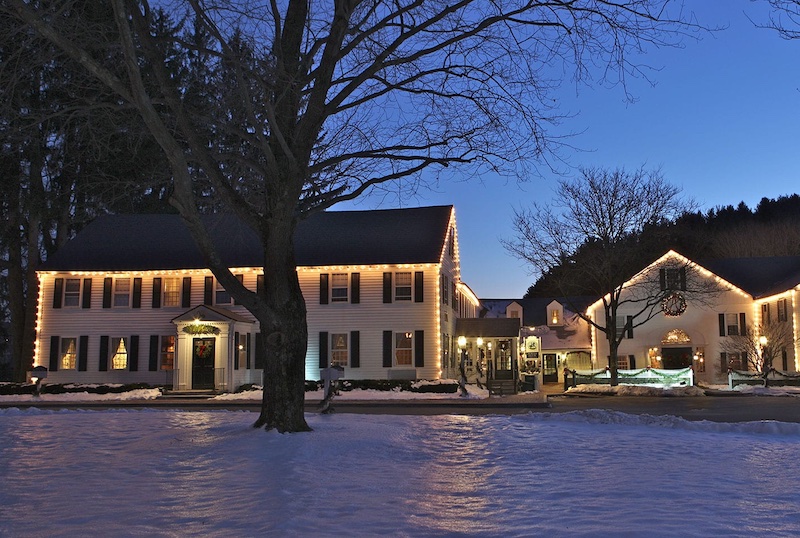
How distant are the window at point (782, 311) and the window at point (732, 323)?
3.28m

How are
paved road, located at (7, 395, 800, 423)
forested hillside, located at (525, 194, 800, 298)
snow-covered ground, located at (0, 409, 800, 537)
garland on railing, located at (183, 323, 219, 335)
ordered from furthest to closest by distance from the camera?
forested hillside, located at (525, 194, 800, 298), garland on railing, located at (183, 323, 219, 335), paved road, located at (7, 395, 800, 423), snow-covered ground, located at (0, 409, 800, 537)

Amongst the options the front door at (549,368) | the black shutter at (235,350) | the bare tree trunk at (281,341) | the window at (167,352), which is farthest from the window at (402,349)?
the front door at (549,368)

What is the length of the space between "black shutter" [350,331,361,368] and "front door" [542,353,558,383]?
2447 cm

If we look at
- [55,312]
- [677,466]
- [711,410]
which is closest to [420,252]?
[711,410]

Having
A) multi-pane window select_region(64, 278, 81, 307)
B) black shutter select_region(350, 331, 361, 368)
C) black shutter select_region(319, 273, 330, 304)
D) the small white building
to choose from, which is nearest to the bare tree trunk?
the small white building

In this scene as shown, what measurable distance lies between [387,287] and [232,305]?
25.1 feet

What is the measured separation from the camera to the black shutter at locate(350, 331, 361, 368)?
33812 mm

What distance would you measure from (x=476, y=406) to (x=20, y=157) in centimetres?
2337

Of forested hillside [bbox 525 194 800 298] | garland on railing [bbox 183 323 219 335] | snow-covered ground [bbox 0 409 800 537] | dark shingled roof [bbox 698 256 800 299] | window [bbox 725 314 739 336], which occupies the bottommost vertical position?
snow-covered ground [bbox 0 409 800 537]

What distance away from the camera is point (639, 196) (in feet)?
123

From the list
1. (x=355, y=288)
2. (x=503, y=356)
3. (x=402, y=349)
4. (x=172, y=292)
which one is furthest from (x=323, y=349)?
(x=503, y=356)

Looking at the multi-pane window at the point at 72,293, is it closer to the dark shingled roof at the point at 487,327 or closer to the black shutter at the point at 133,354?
the black shutter at the point at 133,354

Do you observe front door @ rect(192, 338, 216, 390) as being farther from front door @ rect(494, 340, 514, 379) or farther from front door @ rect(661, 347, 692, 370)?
front door @ rect(661, 347, 692, 370)

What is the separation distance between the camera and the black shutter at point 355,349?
33.8 metres
